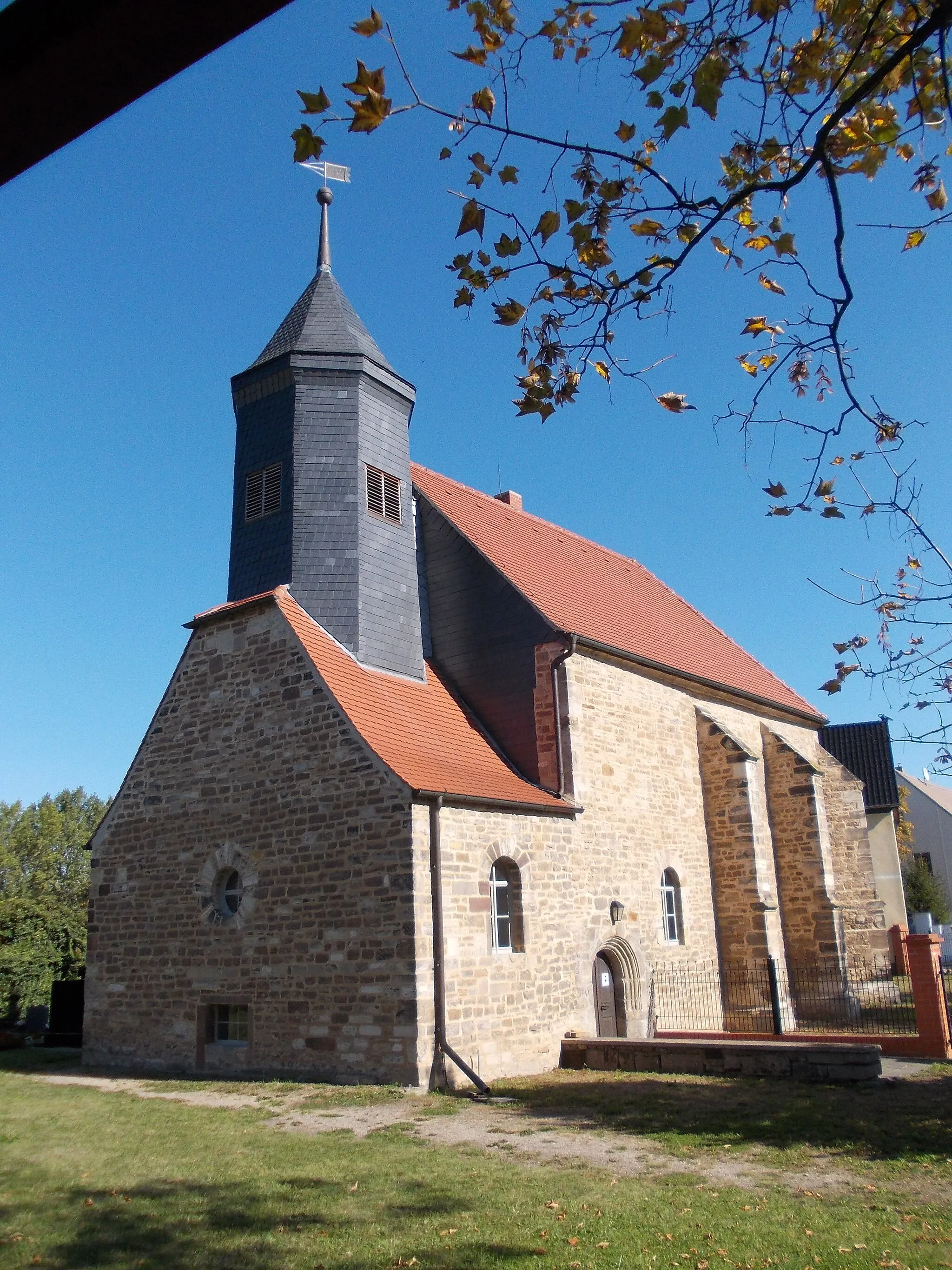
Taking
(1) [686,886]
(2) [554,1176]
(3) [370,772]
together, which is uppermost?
(3) [370,772]

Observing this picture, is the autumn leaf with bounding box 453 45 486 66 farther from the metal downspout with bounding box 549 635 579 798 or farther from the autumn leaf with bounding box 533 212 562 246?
the metal downspout with bounding box 549 635 579 798

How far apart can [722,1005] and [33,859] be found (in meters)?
42.8

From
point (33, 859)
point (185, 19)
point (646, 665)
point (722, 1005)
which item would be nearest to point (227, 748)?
point (646, 665)

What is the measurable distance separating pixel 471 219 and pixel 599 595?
637 inches

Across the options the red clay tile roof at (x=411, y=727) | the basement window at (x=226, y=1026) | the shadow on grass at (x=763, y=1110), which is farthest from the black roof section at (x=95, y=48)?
the basement window at (x=226, y=1026)

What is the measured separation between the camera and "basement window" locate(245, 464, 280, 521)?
51.4 ft

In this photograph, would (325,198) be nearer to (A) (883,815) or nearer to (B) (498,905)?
(B) (498,905)

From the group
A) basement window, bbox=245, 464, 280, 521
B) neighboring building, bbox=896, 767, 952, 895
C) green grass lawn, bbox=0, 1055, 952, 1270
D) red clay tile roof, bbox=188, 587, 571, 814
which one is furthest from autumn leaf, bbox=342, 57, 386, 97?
neighboring building, bbox=896, 767, 952, 895

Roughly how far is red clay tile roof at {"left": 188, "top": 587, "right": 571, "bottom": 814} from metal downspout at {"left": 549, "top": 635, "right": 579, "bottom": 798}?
314 millimetres

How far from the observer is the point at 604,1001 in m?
15.3

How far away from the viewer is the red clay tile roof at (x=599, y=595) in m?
17.6

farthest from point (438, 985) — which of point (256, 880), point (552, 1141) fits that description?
point (552, 1141)

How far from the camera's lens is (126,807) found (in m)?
15.5

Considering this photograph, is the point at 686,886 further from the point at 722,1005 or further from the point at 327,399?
the point at 327,399
